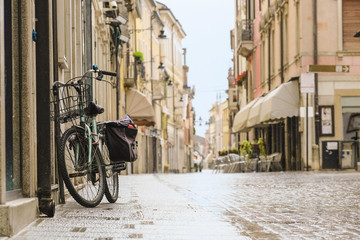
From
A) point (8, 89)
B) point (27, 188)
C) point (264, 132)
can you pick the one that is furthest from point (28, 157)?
point (264, 132)

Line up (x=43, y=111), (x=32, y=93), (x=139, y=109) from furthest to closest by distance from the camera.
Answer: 1. (x=139, y=109)
2. (x=43, y=111)
3. (x=32, y=93)

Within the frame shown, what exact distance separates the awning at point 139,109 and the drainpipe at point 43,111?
26773 mm

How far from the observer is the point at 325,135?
27641 millimetres

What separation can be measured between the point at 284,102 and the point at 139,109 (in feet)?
26.1

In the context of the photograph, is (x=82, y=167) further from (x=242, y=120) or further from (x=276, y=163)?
(x=242, y=120)

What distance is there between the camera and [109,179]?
8.54 m

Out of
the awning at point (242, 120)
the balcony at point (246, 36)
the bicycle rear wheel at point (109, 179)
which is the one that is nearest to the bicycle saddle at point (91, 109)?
the bicycle rear wheel at point (109, 179)

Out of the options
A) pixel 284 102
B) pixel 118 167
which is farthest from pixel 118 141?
pixel 284 102

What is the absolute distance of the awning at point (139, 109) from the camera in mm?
34094

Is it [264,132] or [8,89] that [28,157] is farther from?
[264,132]

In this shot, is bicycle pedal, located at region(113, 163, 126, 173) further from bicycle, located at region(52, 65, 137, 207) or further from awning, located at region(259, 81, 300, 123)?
awning, located at region(259, 81, 300, 123)

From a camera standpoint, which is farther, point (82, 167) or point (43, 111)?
point (82, 167)

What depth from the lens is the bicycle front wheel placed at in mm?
7414

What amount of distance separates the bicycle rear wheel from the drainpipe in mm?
1641
